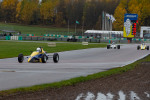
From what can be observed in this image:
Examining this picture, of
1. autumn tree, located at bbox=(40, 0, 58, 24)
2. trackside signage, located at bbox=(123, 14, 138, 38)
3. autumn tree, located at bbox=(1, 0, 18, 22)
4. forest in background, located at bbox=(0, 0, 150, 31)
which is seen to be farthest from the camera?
autumn tree, located at bbox=(1, 0, 18, 22)

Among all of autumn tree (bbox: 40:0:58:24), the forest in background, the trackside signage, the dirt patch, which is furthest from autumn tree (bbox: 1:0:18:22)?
the dirt patch

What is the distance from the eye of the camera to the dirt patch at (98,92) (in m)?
8.57

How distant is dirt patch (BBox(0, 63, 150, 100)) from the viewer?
28.1 ft

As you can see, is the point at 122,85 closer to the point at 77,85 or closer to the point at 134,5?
the point at 77,85

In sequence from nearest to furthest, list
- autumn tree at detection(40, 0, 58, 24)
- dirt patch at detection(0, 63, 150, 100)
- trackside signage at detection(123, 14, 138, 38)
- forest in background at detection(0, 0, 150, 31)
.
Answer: dirt patch at detection(0, 63, 150, 100) → trackside signage at detection(123, 14, 138, 38) → forest in background at detection(0, 0, 150, 31) → autumn tree at detection(40, 0, 58, 24)

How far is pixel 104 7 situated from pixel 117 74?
4833 inches

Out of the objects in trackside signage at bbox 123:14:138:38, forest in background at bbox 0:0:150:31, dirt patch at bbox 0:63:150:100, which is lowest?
dirt patch at bbox 0:63:150:100

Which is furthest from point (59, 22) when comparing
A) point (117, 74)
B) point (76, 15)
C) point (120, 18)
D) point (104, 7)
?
point (117, 74)

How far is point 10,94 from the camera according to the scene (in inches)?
352

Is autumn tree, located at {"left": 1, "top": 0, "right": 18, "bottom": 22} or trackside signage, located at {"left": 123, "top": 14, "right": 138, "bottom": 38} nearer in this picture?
trackside signage, located at {"left": 123, "top": 14, "right": 138, "bottom": 38}

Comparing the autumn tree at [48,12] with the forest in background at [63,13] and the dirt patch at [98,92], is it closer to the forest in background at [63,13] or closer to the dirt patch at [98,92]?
the forest in background at [63,13]

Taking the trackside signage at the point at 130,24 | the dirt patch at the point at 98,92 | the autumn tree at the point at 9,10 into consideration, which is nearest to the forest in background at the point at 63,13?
the autumn tree at the point at 9,10

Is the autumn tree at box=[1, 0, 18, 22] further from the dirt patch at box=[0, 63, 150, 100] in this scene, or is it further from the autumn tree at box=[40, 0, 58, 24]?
the dirt patch at box=[0, 63, 150, 100]

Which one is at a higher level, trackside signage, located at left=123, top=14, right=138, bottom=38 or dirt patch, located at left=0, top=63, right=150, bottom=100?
trackside signage, located at left=123, top=14, right=138, bottom=38
